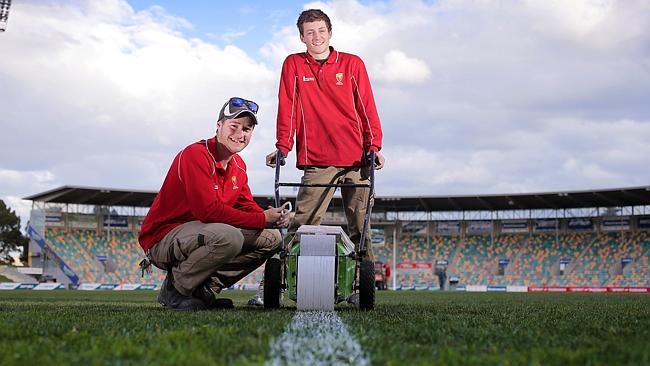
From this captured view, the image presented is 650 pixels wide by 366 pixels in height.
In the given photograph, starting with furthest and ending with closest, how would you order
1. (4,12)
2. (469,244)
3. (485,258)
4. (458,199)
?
(469,244) → (485,258) → (458,199) → (4,12)

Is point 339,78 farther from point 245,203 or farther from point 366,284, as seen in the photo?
Answer: point 366,284

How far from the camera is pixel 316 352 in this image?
109 inches

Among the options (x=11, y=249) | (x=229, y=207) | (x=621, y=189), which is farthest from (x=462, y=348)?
(x=11, y=249)

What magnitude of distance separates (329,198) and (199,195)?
158cm

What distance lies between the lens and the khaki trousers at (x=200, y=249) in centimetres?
526

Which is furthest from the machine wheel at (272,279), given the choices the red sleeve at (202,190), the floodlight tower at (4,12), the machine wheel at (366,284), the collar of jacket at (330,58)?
the floodlight tower at (4,12)

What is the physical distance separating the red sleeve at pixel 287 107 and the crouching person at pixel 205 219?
702mm

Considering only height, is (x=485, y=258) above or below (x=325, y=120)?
below

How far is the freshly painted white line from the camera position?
8.35ft

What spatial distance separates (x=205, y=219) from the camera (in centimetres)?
529

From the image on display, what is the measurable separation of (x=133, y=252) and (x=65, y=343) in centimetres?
4831

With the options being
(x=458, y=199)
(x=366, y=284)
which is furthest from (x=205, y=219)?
(x=458, y=199)

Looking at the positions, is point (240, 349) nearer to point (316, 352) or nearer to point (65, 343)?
point (316, 352)

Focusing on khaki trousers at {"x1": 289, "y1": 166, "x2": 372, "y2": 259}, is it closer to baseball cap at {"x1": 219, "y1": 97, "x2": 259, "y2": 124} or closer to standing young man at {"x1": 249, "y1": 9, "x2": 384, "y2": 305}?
standing young man at {"x1": 249, "y1": 9, "x2": 384, "y2": 305}
